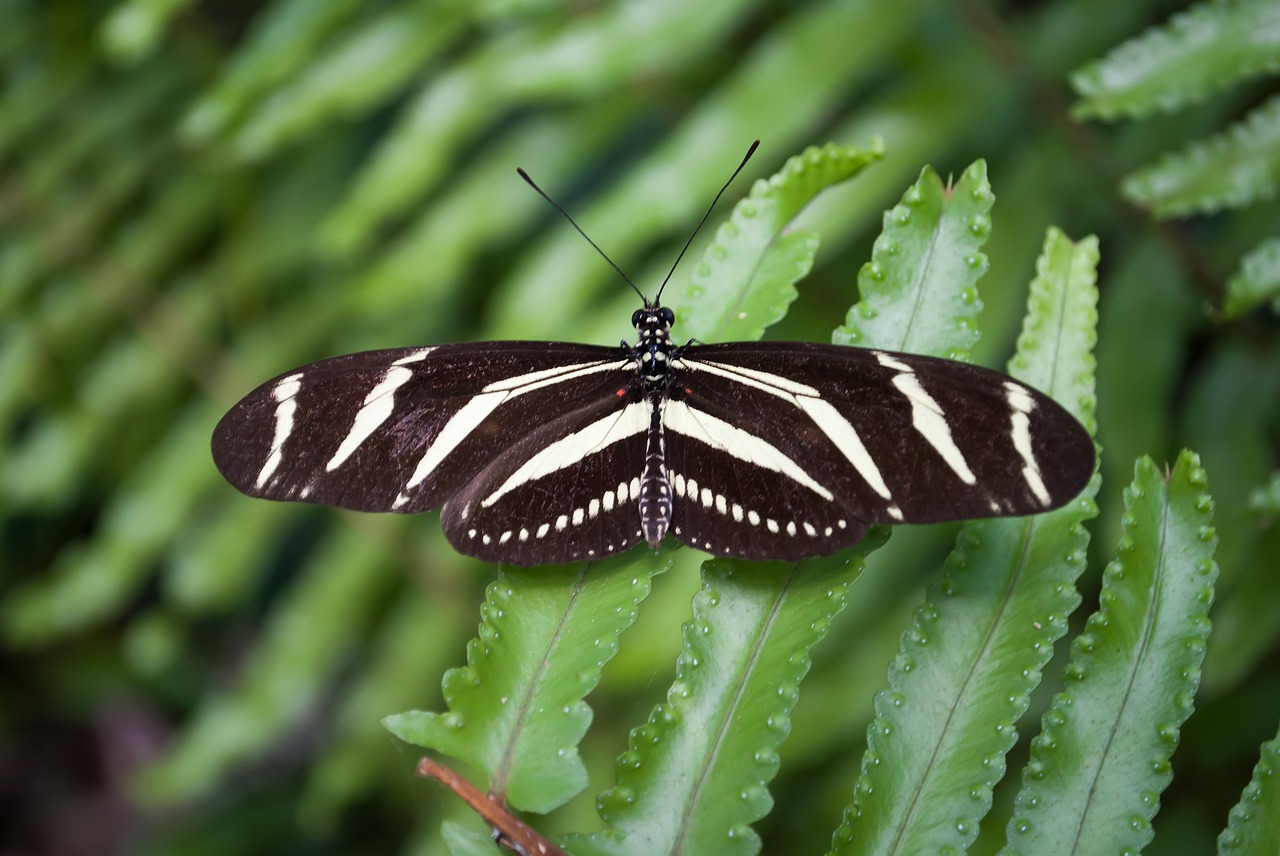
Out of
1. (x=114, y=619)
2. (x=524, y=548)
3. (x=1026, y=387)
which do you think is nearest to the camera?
(x=1026, y=387)

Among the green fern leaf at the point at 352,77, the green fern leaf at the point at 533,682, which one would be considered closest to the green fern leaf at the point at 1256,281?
the green fern leaf at the point at 533,682

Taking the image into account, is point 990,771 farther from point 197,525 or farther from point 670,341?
point 197,525

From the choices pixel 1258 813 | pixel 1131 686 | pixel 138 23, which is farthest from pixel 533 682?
pixel 138 23

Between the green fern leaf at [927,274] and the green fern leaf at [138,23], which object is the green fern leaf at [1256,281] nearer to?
the green fern leaf at [927,274]

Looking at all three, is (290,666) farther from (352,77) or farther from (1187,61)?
(1187,61)

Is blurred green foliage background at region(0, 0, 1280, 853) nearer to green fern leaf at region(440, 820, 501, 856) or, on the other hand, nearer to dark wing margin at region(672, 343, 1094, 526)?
dark wing margin at region(672, 343, 1094, 526)

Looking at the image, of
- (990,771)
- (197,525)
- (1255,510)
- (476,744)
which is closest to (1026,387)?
(990,771)
